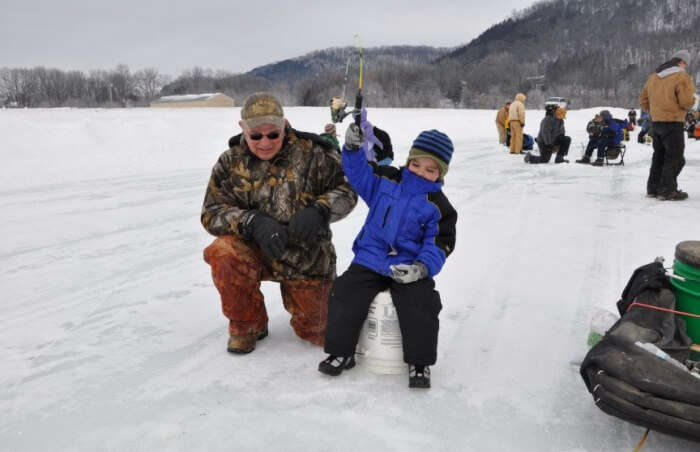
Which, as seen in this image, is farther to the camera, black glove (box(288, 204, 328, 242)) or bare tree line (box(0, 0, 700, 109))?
bare tree line (box(0, 0, 700, 109))

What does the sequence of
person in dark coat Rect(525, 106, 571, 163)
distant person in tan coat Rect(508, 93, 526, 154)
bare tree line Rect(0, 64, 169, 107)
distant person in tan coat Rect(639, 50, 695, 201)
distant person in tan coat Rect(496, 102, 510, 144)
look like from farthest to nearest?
1. bare tree line Rect(0, 64, 169, 107)
2. distant person in tan coat Rect(496, 102, 510, 144)
3. distant person in tan coat Rect(508, 93, 526, 154)
4. person in dark coat Rect(525, 106, 571, 163)
5. distant person in tan coat Rect(639, 50, 695, 201)

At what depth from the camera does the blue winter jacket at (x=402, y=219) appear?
265cm

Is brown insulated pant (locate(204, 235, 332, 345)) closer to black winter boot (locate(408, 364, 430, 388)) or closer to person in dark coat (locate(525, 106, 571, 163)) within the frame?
black winter boot (locate(408, 364, 430, 388))

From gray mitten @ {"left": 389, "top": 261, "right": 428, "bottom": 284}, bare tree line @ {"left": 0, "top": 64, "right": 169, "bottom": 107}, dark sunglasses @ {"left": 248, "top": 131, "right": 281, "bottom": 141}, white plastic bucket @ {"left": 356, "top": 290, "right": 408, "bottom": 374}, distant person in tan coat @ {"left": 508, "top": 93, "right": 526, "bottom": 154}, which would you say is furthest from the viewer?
bare tree line @ {"left": 0, "top": 64, "right": 169, "bottom": 107}

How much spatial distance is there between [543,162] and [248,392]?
11365 mm

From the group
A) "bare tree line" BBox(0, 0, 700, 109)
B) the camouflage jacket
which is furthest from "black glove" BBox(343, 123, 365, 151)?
"bare tree line" BBox(0, 0, 700, 109)

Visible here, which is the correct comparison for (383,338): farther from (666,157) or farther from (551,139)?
(551,139)

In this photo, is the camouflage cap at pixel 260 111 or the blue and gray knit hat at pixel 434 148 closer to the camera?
the blue and gray knit hat at pixel 434 148

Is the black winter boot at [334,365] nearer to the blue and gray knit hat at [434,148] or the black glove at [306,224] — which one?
the black glove at [306,224]

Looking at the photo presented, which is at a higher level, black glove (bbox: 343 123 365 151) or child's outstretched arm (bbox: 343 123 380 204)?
black glove (bbox: 343 123 365 151)

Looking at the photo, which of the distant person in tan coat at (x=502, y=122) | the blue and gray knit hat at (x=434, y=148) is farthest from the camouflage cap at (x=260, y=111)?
the distant person in tan coat at (x=502, y=122)

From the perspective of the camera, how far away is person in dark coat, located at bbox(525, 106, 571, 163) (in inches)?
480

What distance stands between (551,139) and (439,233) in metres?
10.7

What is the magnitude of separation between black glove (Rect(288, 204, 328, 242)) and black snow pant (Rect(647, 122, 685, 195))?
6138 millimetres
